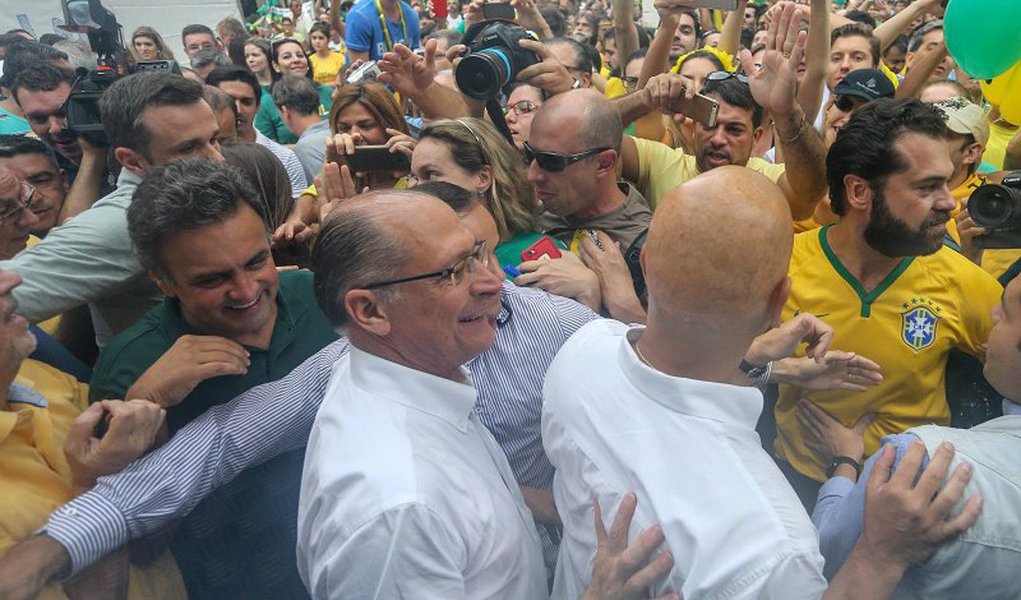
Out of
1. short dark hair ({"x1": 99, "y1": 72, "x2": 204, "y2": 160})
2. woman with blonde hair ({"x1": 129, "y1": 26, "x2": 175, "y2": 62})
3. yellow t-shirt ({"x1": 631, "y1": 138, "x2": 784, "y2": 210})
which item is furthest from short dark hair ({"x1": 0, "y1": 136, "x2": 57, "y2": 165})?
woman with blonde hair ({"x1": 129, "y1": 26, "x2": 175, "y2": 62})

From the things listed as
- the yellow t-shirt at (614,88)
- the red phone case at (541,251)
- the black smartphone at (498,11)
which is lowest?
the yellow t-shirt at (614,88)

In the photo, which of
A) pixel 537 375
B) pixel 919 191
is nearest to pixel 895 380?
pixel 919 191

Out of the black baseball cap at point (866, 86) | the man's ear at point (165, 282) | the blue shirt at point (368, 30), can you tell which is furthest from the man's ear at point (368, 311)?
the blue shirt at point (368, 30)

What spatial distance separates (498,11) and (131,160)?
5.38ft

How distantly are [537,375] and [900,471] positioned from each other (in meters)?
0.88

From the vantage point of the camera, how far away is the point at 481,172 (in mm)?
2463

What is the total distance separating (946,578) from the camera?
1267mm

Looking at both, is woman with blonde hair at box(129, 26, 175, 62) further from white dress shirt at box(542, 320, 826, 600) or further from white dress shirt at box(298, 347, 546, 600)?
white dress shirt at box(542, 320, 826, 600)

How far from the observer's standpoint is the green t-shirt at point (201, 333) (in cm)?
177

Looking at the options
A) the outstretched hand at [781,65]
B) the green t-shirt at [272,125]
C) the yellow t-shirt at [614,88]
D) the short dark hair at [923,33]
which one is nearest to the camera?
the outstretched hand at [781,65]

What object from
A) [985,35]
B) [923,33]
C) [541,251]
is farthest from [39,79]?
[923,33]

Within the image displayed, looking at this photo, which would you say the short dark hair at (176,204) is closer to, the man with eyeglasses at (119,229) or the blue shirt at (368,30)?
the man with eyeglasses at (119,229)

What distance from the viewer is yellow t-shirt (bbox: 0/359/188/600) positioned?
1.41 m

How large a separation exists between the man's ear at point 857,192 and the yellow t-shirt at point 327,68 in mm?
6780
